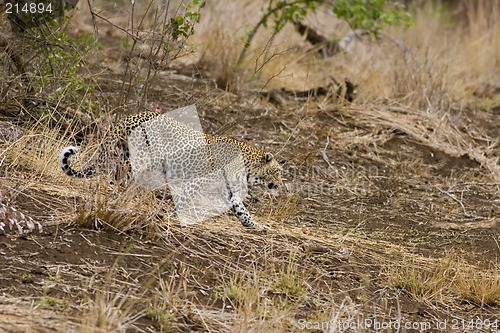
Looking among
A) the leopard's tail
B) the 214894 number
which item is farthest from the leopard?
the 214894 number

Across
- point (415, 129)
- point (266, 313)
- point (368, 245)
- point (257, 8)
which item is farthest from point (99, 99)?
point (257, 8)

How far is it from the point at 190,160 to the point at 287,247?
127cm

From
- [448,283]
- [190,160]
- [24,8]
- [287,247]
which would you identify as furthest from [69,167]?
[448,283]

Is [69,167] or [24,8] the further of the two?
[24,8]

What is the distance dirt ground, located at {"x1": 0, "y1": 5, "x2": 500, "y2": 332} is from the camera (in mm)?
4465

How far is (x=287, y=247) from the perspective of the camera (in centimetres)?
579

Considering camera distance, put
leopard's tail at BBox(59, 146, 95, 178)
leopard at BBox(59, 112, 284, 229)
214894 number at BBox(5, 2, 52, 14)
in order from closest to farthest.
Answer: leopard's tail at BBox(59, 146, 95, 178)
leopard at BBox(59, 112, 284, 229)
214894 number at BBox(5, 2, 52, 14)

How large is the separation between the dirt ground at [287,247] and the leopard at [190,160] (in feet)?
0.67

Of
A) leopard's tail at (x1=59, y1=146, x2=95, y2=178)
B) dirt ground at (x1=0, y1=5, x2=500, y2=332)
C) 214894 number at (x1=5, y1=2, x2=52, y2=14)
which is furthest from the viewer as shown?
214894 number at (x1=5, y1=2, x2=52, y2=14)

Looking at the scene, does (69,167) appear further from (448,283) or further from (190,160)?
(448,283)

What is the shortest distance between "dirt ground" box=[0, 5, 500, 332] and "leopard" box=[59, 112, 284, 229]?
205mm

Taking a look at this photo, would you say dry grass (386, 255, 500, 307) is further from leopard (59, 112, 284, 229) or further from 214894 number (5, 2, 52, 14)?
214894 number (5, 2, 52, 14)

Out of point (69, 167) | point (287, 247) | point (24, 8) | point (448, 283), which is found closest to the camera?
point (448, 283)

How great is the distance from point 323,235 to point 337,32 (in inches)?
259
